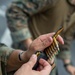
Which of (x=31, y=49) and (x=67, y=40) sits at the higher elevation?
(x=31, y=49)

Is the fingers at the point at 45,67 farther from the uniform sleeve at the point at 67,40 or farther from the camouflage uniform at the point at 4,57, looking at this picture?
the uniform sleeve at the point at 67,40

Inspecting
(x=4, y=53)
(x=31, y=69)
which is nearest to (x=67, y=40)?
(x=4, y=53)

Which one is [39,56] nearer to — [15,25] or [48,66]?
[48,66]

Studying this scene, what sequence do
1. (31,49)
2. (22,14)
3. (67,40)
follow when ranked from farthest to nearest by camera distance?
1. (67,40)
2. (22,14)
3. (31,49)

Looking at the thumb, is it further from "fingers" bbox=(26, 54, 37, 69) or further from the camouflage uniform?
the camouflage uniform

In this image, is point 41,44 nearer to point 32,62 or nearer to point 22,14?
point 32,62

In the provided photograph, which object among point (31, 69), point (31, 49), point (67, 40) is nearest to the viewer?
point (31, 69)

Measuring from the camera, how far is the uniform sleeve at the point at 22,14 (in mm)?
1438

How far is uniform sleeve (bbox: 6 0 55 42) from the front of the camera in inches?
56.6

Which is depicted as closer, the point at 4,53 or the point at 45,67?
the point at 45,67

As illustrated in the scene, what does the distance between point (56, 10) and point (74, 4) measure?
0.34 feet

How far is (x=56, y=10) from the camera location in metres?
1.54

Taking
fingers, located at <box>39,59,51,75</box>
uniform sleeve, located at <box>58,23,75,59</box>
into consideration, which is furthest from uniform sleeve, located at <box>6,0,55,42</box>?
fingers, located at <box>39,59,51,75</box>

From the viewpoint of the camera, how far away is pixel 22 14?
150 centimetres
